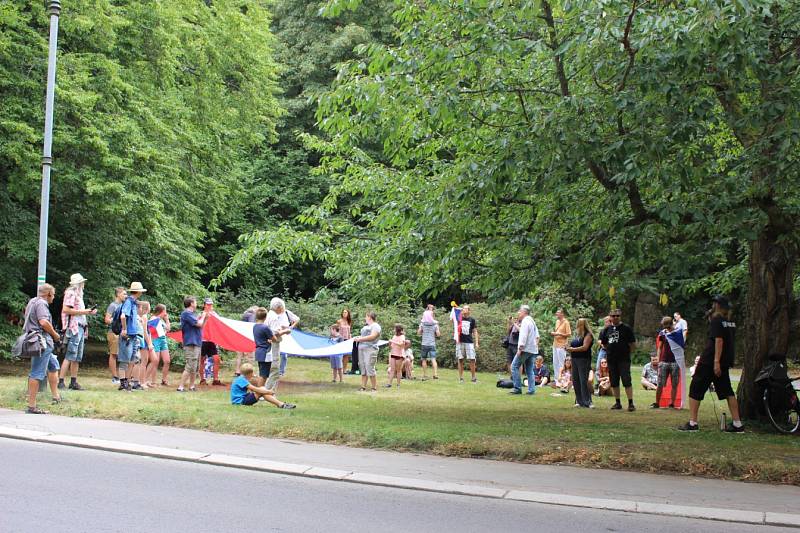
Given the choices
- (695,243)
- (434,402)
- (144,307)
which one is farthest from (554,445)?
(144,307)

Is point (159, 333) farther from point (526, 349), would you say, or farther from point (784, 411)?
point (784, 411)

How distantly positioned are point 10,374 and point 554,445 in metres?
13.5

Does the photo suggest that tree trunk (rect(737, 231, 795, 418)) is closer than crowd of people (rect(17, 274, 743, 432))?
No

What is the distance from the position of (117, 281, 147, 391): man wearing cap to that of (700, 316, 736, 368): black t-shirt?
9828 millimetres

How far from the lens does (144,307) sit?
1664 cm

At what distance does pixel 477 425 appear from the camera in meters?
11.9

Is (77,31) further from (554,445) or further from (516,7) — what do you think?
(554,445)

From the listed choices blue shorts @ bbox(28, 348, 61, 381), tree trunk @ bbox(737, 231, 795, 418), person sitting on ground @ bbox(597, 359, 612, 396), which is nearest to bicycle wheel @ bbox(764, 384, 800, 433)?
tree trunk @ bbox(737, 231, 795, 418)

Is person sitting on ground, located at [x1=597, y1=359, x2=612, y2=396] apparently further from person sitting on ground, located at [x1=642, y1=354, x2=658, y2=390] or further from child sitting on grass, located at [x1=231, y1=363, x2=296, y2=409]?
child sitting on grass, located at [x1=231, y1=363, x2=296, y2=409]

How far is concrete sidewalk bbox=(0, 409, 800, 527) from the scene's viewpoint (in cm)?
762

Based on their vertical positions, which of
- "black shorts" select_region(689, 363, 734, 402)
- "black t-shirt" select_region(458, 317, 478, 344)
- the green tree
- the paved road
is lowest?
the paved road

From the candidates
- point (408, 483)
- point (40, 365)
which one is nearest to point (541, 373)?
point (40, 365)

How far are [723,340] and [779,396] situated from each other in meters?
1.23

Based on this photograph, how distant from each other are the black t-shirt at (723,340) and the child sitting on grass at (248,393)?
6.35m
